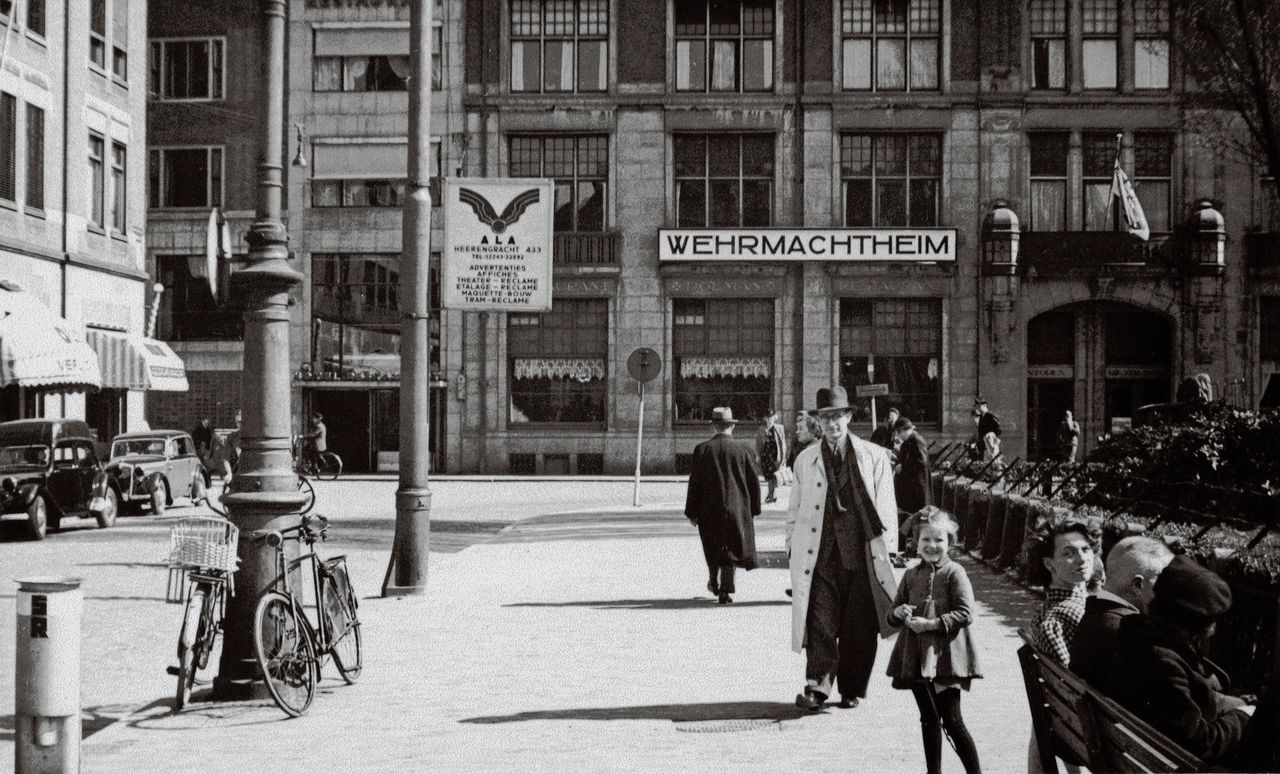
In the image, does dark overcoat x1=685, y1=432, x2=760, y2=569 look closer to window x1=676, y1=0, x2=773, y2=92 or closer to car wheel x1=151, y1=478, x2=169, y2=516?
car wheel x1=151, y1=478, x2=169, y2=516

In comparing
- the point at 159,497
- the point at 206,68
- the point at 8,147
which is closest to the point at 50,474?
the point at 159,497

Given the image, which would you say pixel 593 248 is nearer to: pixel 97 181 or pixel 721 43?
pixel 721 43

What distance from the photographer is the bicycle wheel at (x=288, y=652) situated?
7934mm

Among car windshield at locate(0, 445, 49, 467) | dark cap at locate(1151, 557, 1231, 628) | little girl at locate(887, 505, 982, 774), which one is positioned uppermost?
dark cap at locate(1151, 557, 1231, 628)

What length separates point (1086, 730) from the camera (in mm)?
4125

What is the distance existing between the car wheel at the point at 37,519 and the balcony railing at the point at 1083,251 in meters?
25.2

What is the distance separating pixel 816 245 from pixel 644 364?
13292mm

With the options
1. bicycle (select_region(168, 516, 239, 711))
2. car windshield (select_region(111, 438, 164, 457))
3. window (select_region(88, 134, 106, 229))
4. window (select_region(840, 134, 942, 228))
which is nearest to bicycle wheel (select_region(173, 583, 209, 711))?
bicycle (select_region(168, 516, 239, 711))

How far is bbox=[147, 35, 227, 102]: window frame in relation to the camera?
3981 cm

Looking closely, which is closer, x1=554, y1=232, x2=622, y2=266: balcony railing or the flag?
the flag

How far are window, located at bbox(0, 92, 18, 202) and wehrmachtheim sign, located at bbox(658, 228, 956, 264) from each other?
621 inches

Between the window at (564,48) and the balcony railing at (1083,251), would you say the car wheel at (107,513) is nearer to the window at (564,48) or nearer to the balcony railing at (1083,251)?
the window at (564,48)

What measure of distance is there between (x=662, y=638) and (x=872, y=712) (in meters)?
2.91

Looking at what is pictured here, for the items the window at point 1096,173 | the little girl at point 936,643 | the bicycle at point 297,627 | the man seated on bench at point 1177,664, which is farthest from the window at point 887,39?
the man seated on bench at point 1177,664
